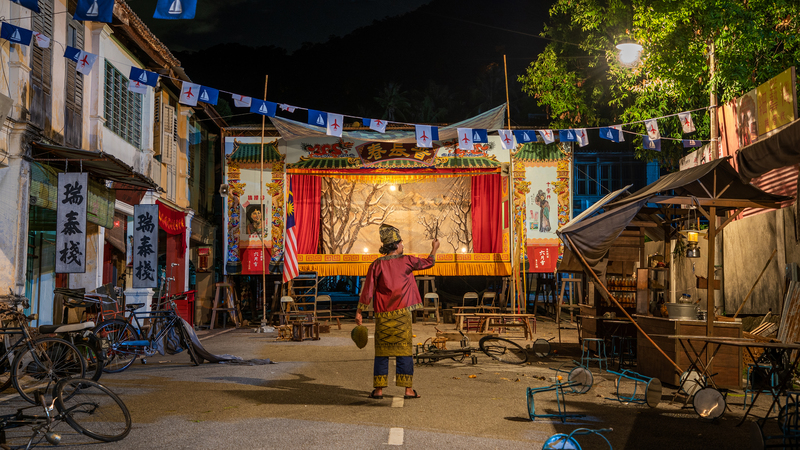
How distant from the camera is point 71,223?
915 centimetres

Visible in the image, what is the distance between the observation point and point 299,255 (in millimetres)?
19062

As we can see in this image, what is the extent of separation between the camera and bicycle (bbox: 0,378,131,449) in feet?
14.0

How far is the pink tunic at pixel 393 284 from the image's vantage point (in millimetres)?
6598

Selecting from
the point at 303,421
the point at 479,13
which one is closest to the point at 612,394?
the point at 303,421

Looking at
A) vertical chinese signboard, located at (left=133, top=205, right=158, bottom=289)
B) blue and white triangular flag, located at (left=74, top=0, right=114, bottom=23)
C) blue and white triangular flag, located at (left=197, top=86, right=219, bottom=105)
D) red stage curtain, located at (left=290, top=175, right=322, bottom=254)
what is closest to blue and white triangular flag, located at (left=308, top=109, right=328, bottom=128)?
blue and white triangular flag, located at (left=197, top=86, right=219, bottom=105)

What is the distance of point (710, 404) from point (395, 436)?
2805 millimetres

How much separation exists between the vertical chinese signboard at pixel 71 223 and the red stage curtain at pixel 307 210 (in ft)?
33.9

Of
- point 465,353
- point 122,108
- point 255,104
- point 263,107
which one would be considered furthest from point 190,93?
point 465,353

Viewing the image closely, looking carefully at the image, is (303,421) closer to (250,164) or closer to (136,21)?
(136,21)

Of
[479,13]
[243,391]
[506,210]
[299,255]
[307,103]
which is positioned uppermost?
[479,13]

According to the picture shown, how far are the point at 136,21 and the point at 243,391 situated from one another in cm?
902

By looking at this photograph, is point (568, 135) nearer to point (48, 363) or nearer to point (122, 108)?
point (122, 108)

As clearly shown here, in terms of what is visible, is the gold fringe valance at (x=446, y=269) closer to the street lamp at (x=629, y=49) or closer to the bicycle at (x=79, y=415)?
the street lamp at (x=629, y=49)

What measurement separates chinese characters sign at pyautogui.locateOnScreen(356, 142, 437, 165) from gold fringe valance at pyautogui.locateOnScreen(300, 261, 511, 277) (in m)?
3.28
